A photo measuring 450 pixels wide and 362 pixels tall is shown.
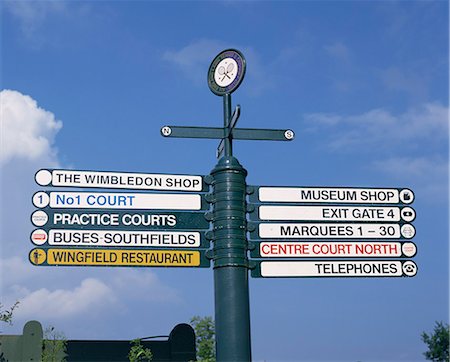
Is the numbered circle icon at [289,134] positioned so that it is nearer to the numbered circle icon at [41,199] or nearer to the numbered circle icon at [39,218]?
the numbered circle icon at [41,199]

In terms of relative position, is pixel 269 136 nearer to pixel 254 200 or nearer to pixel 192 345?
pixel 254 200

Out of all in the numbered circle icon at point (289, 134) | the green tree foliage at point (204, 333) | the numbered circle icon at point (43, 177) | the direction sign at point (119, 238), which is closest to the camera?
the direction sign at point (119, 238)

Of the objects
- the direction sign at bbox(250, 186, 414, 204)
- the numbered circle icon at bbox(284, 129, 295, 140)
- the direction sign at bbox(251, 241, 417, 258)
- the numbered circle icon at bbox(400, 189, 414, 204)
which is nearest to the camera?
the direction sign at bbox(251, 241, 417, 258)

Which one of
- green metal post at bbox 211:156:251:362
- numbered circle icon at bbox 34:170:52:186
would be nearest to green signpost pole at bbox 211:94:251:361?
green metal post at bbox 211:156:251:362

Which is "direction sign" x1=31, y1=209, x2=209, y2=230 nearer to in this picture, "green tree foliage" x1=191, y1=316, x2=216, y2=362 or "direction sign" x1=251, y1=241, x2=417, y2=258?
"direction sign" x1=251, y1=241, x2=417, y2=258

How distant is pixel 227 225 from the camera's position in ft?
34.1

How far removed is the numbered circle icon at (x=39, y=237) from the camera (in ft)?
33.1

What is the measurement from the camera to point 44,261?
10.1m

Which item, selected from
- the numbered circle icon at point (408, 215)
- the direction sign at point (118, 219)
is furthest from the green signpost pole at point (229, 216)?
the numbered circle icon at point (408, 215)

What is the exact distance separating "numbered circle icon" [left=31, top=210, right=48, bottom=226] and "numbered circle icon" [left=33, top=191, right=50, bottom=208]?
0.35ft

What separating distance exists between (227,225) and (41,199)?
2743 mm

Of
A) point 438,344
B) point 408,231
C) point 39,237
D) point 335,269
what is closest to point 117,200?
point 39,237

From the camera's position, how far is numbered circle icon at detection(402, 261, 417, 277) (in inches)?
441

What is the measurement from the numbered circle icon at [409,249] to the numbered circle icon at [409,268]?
0.13 metres
